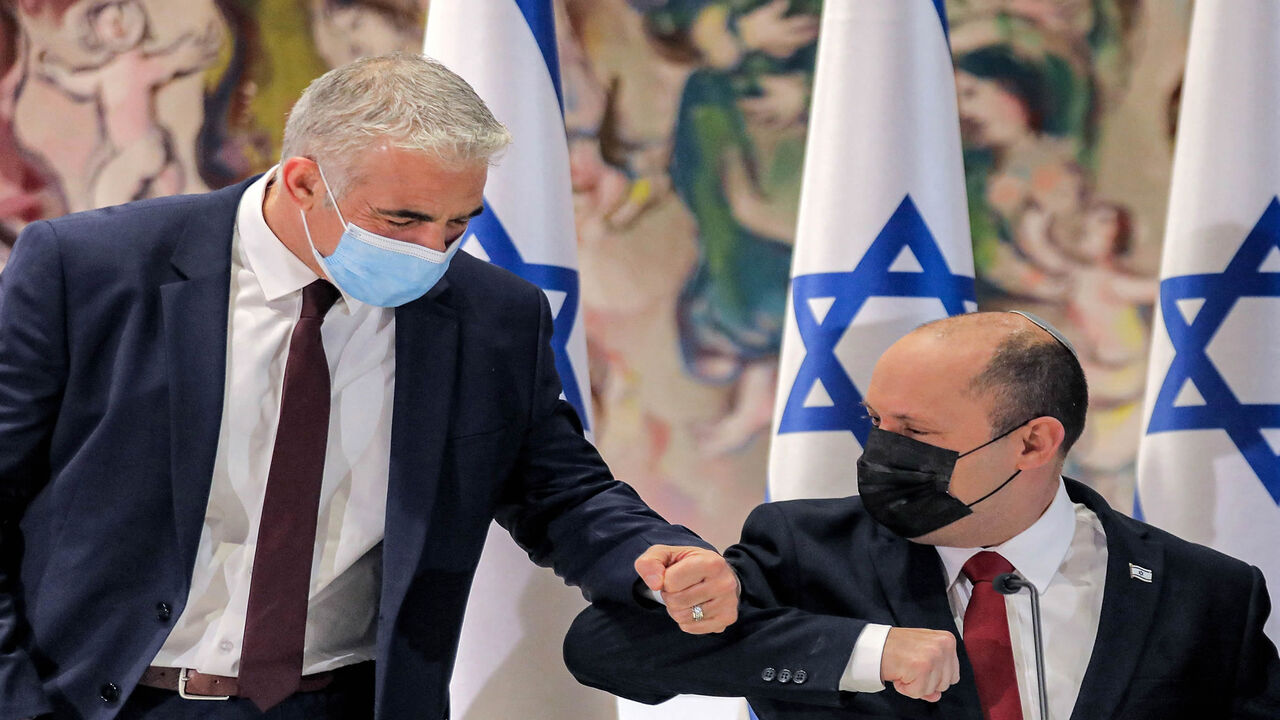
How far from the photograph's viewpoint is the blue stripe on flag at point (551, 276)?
282 centimetres

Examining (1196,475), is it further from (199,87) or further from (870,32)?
(199,87)

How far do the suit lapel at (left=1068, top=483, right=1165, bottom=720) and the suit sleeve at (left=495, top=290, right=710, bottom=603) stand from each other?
2.32 ft

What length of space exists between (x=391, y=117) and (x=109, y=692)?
0.94 meters

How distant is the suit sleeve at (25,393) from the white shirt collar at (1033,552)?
1.47 meters

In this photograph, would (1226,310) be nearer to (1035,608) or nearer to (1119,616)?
(1119,616)

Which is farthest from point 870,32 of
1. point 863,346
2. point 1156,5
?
point 1156,5

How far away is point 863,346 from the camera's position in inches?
112

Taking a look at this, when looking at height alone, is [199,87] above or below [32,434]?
above

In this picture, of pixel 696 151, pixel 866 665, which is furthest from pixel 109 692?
pixel 696 151

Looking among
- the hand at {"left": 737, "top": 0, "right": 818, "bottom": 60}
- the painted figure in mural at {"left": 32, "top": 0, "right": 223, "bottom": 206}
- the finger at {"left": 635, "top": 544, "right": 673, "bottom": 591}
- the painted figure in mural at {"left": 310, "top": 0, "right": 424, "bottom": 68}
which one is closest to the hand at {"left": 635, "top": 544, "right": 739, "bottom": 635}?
the finger at {"left": 635, "top": 544, "right": 673, "bottom": 591}

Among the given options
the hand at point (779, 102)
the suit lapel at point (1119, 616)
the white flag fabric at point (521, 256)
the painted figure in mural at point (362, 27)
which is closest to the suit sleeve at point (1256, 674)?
the suit lapel at point (1119, 616)

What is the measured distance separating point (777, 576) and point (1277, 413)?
54.5 inches

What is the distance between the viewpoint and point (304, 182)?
196 cm

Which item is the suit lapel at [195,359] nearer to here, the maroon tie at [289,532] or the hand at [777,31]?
the maroon tie at [289,532]
